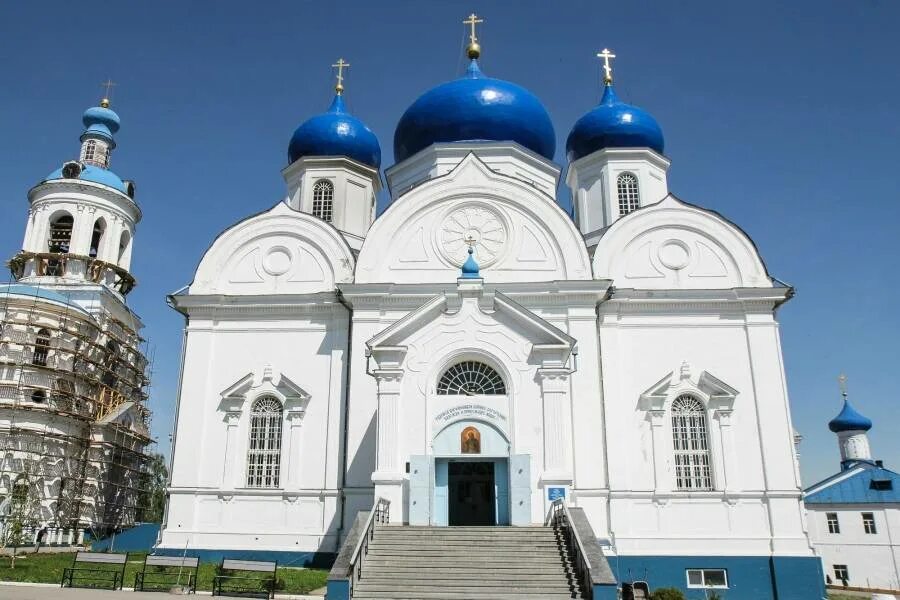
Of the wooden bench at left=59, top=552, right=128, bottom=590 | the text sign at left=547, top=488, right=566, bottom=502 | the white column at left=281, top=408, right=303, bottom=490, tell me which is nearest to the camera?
the wooden bench at left=59, top=552, right=128, bottom=590

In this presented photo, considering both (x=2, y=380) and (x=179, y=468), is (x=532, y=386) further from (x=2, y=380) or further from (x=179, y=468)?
(x=2, y=380)

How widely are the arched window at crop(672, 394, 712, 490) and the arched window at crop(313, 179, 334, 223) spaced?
476 inches

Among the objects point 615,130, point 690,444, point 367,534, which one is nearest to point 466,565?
point 367,534

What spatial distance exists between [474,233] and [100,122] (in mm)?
20766

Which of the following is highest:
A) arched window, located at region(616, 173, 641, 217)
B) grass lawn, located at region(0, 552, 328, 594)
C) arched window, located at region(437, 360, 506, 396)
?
arched window, located at region(616, 173, 641, 217)

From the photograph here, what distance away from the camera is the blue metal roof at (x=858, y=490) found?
3153 cm

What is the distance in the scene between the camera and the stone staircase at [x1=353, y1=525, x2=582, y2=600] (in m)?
12.7

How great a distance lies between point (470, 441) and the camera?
54.1 feet

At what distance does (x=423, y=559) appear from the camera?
13.9 meters

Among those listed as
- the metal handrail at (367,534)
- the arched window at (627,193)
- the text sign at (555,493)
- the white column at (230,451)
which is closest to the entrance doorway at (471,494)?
the text sign at (555,493)

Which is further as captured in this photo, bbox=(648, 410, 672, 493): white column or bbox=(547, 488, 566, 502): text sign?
bbox=(648, 410, 672, 493): white column

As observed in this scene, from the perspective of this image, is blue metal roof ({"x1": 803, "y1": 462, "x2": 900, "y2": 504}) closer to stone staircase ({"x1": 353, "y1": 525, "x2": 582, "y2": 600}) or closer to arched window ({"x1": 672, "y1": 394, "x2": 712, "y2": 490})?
arched window ({"x1": 672, "y1": 394, "x2": 712, "y2": 490})

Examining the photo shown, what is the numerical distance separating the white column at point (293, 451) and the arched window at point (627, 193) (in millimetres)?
11534

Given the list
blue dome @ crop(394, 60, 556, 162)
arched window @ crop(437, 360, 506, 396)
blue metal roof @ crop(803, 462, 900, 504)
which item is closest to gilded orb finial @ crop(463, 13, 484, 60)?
blue dome @ crop(394, 60, 556, 162)
